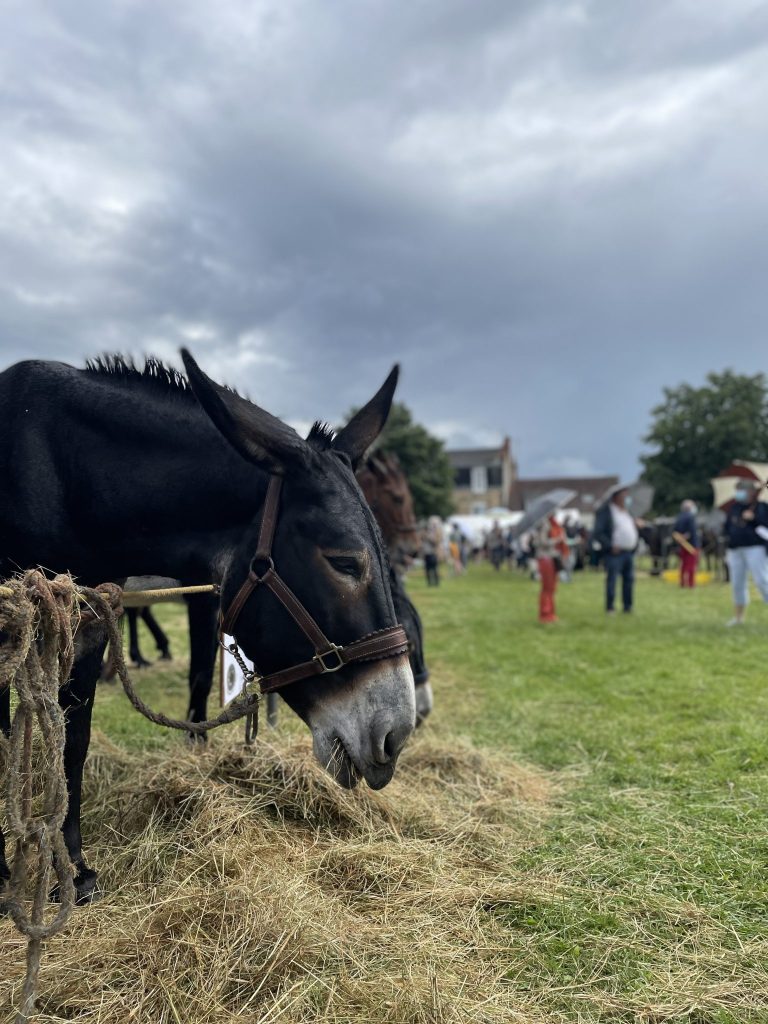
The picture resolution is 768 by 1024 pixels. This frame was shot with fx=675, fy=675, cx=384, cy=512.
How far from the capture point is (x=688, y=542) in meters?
18.9

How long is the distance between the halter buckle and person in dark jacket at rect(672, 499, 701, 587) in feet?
58.4

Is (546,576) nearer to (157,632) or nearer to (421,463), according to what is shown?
(157,632)

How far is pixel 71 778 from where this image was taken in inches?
115

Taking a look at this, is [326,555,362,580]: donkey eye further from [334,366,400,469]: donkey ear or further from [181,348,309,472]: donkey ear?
[334,366,400,469]: donkey ear

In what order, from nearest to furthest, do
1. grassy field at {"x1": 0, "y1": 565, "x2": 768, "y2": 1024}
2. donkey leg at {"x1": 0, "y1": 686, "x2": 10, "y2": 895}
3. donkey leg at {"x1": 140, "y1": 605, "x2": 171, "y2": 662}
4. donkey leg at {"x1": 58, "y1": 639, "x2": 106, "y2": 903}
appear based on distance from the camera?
grassy field at {"x1": 0, "y1": 565, "x2": 768, "y2": 1024} < donkey leg at {"x1": 0, "y1": 686, "x2": 10, "y2": 895} < donkey leg at {"x1": 58, "y1": 639, "x2": 106, "y2": 903} < donkey leg at {"x1": 140, "y1": 605, "x2": 171, "y2": 662}

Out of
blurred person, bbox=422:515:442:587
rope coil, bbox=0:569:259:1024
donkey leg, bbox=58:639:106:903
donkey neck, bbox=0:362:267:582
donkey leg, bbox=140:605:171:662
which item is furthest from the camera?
blurred person, bbox=422:515:442:587

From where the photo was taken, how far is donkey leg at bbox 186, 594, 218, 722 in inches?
184

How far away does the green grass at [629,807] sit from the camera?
2.39 m

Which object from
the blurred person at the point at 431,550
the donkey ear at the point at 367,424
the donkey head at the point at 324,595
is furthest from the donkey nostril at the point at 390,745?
the blurred person at the point at 431,550

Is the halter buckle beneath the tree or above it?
beneath

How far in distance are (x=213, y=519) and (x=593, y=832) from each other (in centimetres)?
262

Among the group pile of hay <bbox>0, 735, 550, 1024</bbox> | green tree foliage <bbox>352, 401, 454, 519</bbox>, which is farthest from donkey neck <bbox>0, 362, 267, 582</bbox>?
green tree foliage <bbox>352, 401, 454, 519</bbox>

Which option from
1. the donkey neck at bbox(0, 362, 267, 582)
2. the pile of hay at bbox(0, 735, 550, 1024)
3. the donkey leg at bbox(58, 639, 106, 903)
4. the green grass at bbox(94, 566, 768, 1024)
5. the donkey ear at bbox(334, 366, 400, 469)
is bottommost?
the green grass at bbox(94, 566, 768, 1024)

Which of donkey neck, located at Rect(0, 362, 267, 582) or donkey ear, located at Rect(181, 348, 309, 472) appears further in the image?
donkey neck, located at Rect(0, 362, 267, 582)
